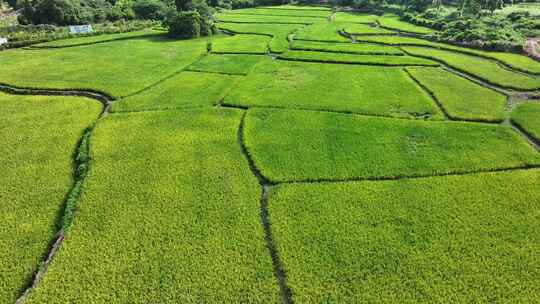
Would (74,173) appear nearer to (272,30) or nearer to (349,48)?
(349,48)

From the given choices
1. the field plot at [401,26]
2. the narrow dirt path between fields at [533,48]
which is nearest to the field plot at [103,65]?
the field plot at [401,26]

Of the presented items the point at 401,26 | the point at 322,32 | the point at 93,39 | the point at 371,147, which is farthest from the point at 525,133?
the point at 93,39

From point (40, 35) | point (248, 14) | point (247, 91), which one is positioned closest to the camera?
point (247, 91)

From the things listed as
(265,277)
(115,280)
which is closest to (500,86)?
(265,277)

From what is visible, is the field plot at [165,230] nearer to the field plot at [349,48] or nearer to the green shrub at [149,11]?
the field plot at [349,48]

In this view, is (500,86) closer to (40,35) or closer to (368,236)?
(368,236)

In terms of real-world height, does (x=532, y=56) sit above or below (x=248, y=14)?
below

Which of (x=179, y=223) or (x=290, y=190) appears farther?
(x=290, y=190)
